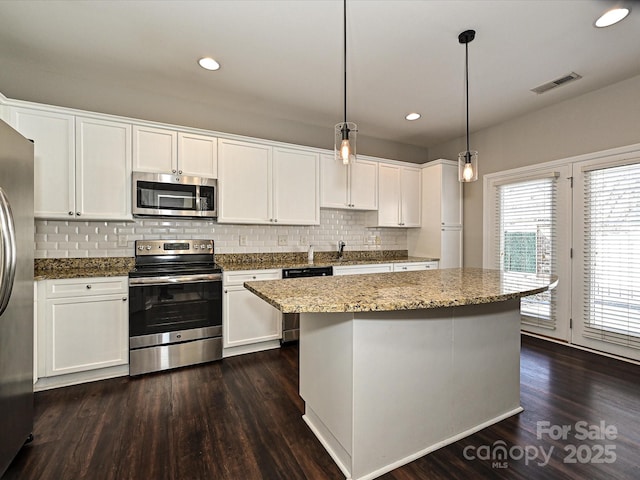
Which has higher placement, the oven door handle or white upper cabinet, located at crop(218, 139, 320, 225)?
white upper cabinet, located at crop(218, 139, 320, 225)

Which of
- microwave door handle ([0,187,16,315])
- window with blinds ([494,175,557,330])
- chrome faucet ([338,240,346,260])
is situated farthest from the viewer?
chrome faucet ([338,240,346,260])

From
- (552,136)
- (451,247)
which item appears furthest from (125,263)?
(552,136)

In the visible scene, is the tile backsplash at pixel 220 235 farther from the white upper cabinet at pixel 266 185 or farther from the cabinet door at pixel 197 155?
the cabinet door at pixel 197 155

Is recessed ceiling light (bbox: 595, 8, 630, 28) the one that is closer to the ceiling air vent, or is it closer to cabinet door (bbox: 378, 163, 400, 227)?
the ceiling air vent

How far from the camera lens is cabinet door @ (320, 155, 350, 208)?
12.9ft

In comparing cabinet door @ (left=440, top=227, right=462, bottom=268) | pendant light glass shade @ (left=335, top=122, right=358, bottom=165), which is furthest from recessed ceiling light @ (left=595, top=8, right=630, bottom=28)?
cabinet door @ (left=440, top=227, right=462, bottom=268)

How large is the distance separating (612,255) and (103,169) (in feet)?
16.4

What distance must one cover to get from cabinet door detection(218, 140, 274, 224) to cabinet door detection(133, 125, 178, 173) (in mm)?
457

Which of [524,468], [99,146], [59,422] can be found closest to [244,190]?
[99,146]

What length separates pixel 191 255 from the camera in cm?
340

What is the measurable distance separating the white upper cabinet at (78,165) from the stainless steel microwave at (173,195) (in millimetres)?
117

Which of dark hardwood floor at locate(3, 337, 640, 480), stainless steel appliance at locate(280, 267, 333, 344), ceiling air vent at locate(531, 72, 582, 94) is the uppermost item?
ceiling air vent at locate(531, 72, 582, 94)

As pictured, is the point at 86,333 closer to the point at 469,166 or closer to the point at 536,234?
the point at 469,166

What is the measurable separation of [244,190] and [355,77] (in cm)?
163
